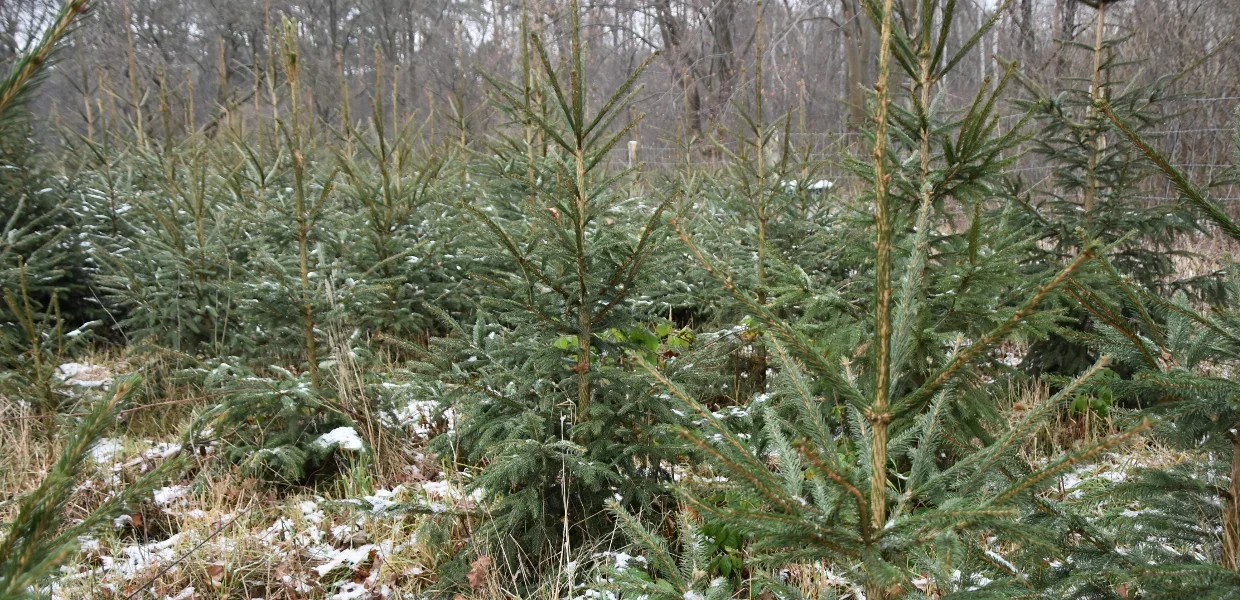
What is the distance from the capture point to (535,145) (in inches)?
219

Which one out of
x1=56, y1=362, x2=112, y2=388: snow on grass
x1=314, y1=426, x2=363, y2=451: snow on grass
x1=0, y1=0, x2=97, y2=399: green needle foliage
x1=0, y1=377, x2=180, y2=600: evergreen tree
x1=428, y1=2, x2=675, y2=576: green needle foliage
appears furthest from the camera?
x1=56, y1=362, x2=112, y2=388: snow on grass

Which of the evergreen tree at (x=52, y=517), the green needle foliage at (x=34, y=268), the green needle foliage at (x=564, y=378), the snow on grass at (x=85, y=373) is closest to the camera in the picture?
the evergreen tree at (x=52, y=517)

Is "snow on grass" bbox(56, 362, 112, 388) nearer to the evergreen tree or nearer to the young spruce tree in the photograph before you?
the evergreen tree

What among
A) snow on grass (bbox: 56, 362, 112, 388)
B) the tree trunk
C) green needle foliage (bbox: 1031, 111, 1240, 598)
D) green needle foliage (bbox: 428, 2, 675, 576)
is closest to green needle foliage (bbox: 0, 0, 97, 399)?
snow on grass (bbox: 56, 362, 112, 388)

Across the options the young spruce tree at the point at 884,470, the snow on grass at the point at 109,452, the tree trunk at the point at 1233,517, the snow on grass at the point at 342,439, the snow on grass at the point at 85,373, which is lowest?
the snow on grass at the point at 109,452

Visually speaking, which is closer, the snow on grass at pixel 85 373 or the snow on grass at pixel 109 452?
the snow on grass at pixel 109 452

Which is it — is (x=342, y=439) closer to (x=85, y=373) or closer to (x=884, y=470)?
(x=85, y=373)

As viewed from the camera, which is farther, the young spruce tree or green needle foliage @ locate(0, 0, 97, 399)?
green needle foliage @ locate(0, 0, 97, 399)

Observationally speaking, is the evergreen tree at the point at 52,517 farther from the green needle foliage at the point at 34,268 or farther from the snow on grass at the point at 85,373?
the snow on grass at the point at 85,373

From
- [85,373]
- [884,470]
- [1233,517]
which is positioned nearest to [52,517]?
[884,470]

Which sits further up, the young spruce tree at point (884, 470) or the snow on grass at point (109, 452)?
the young spruce tree at point (884, 470)

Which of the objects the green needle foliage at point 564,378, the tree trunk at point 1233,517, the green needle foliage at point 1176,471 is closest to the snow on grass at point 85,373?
the green needle foliage at point 564,378

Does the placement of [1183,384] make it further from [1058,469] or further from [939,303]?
[939,303]

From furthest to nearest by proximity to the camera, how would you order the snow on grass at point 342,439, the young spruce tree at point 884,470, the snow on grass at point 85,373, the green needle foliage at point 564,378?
the snow on grass at point 85,373
the snow on grass at point 342,439
the green needle foliage at point 564,378
the young spruce tree at point 884,470
